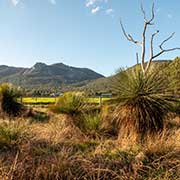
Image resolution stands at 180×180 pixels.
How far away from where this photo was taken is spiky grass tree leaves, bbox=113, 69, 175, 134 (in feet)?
29.6

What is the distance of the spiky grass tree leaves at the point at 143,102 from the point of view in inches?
355

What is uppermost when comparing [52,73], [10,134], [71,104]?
[52,73]

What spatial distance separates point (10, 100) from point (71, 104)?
465cm

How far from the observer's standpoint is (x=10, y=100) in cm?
1611

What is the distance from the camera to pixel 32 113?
17422mm

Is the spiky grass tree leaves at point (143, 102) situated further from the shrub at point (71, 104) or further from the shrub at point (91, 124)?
the shrub at point (71, 104)

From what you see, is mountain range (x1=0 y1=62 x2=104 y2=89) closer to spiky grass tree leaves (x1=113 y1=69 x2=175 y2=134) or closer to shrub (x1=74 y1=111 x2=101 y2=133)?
shrub (x1=74 y1=111 x2=101 y2=133)

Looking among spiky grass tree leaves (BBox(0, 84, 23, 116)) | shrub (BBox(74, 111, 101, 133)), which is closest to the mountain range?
spiky grass tree leaves (BBox(0, 84, 23, 116))

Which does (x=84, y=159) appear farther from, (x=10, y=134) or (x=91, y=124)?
(x=91, y=124)

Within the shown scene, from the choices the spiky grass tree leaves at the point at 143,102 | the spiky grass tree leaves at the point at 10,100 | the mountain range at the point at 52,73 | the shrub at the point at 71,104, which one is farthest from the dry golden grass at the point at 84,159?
the mountain range at the point at 52,73

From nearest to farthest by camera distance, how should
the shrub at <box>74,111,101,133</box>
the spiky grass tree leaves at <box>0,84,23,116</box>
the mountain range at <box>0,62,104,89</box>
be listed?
1. the shrub at <box>74,111,101,133</box>
2. the spiky grass tree leaves at <box>0,84,23,116</box>
3. the mountain range at <box>0,62,104,89</box>

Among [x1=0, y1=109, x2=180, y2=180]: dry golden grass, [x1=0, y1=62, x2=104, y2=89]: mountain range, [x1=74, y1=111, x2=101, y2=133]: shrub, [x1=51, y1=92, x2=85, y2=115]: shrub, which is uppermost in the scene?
[x1=0, y1=62, x2=104, y2=89]: mountain range

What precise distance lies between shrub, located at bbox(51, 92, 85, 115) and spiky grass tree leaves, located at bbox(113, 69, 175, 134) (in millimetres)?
3405

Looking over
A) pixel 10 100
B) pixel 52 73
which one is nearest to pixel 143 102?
pixel 10 100
